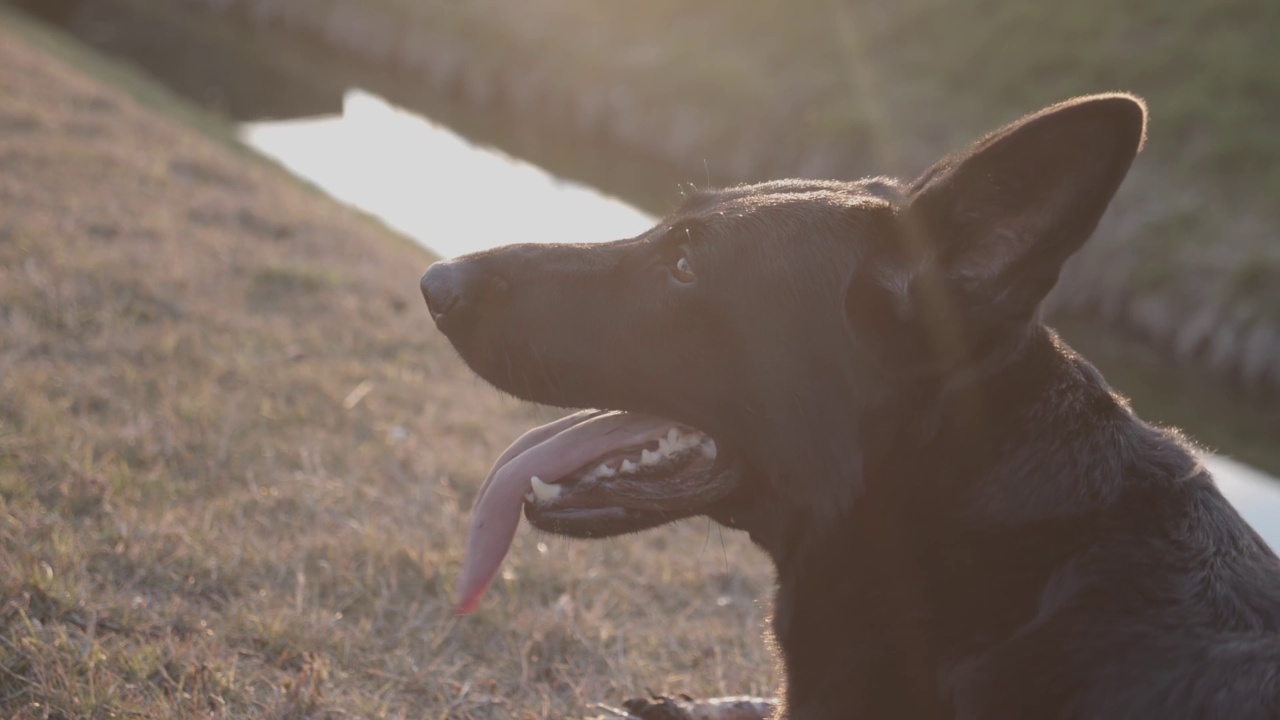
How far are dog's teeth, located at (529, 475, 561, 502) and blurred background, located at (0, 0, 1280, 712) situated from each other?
7791mm

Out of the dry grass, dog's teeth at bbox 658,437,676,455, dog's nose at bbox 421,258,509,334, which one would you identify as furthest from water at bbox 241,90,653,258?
dog's teeth at bbox 658,437,676,455

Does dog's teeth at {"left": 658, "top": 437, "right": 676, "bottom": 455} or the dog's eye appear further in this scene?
dog's teeth at {"left": 658, "top": 437, "right": 676, "bottom": 455}

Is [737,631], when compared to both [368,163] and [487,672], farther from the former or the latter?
[368,163]

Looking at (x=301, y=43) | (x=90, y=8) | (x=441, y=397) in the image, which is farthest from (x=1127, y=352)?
(x=90, y=8)

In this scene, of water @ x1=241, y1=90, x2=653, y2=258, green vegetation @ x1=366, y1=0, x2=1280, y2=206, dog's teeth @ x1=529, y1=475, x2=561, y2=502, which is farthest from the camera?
green vegetation @ x1=366, y1=0, x2=1280, y2=206

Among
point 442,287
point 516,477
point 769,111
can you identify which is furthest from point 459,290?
point 769,111

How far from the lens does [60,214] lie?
7.92 m

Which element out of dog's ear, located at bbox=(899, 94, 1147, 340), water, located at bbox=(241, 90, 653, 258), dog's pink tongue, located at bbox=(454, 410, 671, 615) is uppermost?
dog's ear, located at bbox=(899, 94, 1147, 340)

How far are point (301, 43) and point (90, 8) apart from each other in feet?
17.4

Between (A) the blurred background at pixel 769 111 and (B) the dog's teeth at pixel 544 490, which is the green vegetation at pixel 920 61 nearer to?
(A) the blurred background at pixel 769 111

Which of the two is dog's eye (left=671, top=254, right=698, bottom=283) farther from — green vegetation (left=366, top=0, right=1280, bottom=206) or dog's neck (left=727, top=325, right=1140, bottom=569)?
green vegetation (left=366, top=0, right=1280, bottom=206)

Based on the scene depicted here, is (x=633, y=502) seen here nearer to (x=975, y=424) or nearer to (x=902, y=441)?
(x=902, y=441)

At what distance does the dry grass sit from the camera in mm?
3348

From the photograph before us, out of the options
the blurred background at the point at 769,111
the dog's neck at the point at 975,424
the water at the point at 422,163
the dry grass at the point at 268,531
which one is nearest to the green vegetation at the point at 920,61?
the blurred background at the point at 769,111
